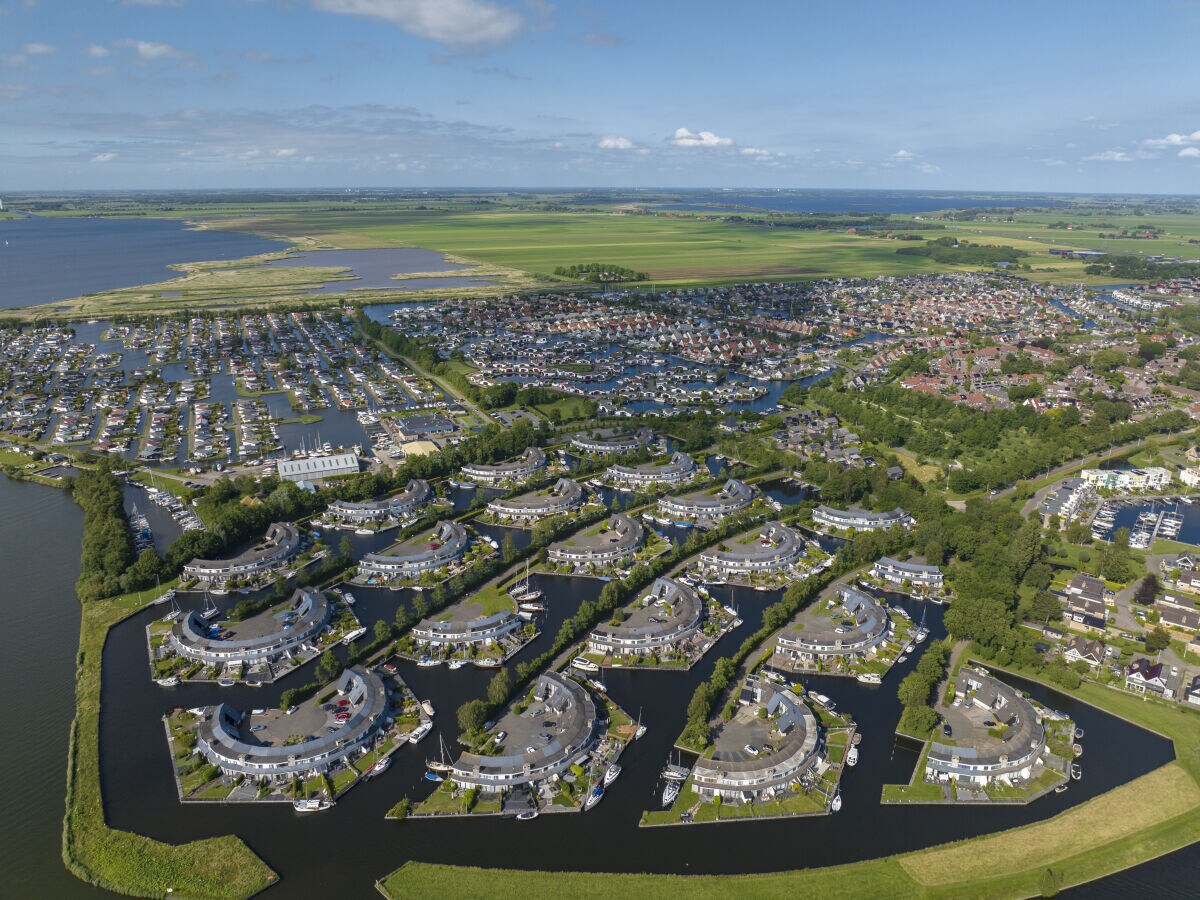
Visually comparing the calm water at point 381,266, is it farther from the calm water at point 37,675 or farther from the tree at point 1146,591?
the tree at point 1146,591

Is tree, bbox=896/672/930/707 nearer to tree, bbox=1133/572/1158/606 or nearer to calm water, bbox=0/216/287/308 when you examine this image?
tree, bbox=1133/572/1158/606

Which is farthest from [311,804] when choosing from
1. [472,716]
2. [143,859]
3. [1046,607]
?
[1046,607]

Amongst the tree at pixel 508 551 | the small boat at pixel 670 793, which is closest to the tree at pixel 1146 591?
the small boat at pixel 670 793

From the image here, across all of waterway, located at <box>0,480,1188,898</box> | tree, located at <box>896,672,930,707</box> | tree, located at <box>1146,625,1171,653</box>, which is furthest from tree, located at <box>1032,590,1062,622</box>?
tree, located at <box>896,672,930,707</box>

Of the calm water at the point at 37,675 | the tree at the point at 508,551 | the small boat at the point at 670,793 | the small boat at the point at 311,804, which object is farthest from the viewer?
the tree at the point at 508,551

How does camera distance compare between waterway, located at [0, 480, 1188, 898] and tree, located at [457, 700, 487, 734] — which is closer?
waterway, located at [0, 480, 1188, 898]

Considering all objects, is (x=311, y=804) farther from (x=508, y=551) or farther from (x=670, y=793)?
(x=508, y=551)
